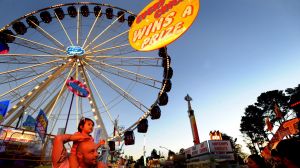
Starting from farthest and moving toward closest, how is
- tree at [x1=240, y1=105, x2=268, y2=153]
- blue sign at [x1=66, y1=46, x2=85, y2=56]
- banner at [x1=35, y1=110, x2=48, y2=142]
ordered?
tree at [x1=240, y1=105, x2=268, y2=153]
blue sign at [x1=66, y1=46, x2=85, y2=56]
banner at [x1=35, y1=110, x2=48, y2=142]

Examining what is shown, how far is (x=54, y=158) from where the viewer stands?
2131mm

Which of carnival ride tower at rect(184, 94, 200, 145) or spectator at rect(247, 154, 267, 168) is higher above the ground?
carnival ride tower at rect(184, 94, 200, 145)

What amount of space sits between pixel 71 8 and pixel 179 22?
49.9 ft

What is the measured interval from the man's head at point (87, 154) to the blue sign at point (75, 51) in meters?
16.6

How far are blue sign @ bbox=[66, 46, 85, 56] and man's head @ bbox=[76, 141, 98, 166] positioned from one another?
16.6 metres

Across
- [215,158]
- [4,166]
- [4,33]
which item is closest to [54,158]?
[4,166]

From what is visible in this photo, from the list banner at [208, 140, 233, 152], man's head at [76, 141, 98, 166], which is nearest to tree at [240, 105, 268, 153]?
banner at [208, 140, 233, 152]

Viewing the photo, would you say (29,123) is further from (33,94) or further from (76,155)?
(76,155)

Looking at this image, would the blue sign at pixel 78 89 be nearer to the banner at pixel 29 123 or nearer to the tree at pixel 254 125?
the banner at pixel 29 123

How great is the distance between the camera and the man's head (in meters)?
2.13

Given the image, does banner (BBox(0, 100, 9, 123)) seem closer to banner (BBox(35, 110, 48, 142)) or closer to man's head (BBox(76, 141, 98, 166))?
banner (BBox(35, 110, 48, 142))

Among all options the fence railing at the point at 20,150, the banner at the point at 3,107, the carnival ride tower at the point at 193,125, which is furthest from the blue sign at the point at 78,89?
the carnival ride tower at the point at 193,125

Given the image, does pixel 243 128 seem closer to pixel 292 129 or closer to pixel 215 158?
pixel 215 158

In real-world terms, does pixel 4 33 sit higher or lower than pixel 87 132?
higher
